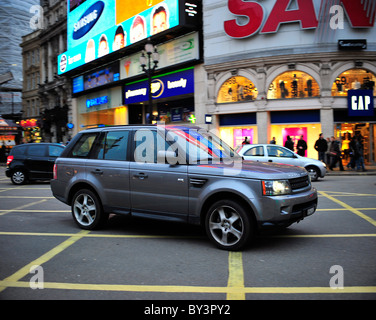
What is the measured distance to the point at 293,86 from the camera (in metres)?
21.5

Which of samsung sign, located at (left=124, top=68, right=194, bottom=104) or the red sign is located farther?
samsung sign, located at (left=124, top=68, right=194, bottom=104)

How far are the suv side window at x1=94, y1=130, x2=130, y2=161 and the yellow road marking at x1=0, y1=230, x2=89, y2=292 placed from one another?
1.43 meters

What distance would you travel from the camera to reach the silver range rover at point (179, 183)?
4.61m

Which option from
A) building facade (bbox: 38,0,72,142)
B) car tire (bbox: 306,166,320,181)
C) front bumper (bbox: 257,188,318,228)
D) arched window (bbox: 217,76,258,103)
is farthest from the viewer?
building facade (bbox: 38,0,72,142)

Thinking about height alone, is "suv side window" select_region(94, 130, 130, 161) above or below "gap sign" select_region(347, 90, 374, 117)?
below

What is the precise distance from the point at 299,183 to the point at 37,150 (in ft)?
40.0

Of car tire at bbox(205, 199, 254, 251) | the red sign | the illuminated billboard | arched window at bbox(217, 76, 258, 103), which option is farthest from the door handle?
the illuminated billboard

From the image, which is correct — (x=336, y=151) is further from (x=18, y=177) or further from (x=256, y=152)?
(x=18, y=177)

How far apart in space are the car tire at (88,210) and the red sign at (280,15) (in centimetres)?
1869

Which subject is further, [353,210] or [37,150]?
[37,150]

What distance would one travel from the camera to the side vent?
4.89 metres

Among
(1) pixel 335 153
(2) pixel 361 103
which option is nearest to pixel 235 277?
(1) pixel 335 153

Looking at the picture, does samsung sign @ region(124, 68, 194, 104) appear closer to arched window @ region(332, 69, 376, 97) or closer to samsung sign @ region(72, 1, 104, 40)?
samsung sign @ region(72, 1, 104, 40)
